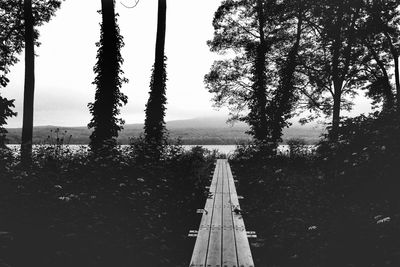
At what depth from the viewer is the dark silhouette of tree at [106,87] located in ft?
53.1

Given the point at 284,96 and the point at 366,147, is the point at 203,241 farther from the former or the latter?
the point at 284,96

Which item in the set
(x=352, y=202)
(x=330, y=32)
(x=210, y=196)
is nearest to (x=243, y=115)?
(x=330, y=32)

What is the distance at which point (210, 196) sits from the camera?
Answer: 12016mm

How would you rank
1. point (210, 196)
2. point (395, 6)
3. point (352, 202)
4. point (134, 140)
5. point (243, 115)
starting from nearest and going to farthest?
point (352, 202) < point (210, 196) < point (134, 140) < point (395, 6) < point (243, 115)

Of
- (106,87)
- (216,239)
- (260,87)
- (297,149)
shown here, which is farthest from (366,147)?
(260,87)

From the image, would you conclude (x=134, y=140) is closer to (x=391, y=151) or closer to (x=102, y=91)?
(x=102, y=91)

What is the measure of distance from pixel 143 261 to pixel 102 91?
11343mm

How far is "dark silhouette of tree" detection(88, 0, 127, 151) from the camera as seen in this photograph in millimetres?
16188

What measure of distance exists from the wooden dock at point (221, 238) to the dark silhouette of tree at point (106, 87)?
6.50 meters

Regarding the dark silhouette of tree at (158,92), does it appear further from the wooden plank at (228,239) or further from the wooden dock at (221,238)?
the wooden plank at (228,239)

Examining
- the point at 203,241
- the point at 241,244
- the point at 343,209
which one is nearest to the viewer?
the point at 241,244

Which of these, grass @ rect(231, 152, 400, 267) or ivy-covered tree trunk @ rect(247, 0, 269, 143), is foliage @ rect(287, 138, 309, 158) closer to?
ivy-covered tree trunk @ rect(247, 0, 269, 143)

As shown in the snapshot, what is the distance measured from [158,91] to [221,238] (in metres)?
14.1

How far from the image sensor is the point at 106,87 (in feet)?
53.9
